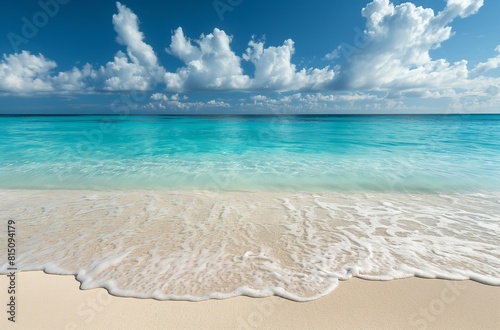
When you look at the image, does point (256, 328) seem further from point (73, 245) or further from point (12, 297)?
point (73, 245)

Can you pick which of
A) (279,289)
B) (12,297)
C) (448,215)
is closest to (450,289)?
(279,289)

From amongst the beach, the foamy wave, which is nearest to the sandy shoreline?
the beach

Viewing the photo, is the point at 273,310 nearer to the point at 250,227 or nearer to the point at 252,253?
the point at 252,253

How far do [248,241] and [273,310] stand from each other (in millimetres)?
1595

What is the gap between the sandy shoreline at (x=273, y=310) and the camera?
2658mm

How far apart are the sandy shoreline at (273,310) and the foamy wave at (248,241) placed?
0.15 meters

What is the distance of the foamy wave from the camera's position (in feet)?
11.0

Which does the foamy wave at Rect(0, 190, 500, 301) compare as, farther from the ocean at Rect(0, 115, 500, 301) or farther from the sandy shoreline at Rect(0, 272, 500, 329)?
the sandy shoreline at Rect(0, 272, 500, 329)

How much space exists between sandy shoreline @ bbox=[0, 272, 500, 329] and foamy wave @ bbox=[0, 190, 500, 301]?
155 millimetres

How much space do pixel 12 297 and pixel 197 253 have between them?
2.16 metres

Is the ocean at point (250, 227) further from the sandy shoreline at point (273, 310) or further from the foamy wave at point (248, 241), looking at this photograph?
the sandy shoreline at point (273, 310)

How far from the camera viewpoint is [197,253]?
3971mm

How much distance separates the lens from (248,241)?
172 inches

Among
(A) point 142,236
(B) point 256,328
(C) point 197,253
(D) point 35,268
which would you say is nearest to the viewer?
(B) point 256,328
